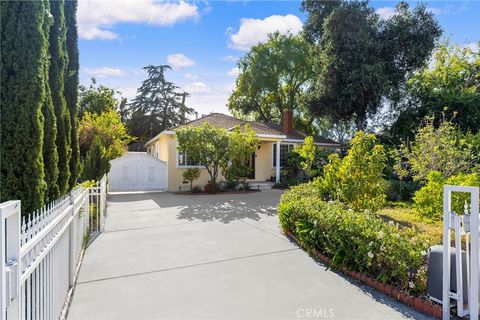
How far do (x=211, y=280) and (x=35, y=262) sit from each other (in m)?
2.80

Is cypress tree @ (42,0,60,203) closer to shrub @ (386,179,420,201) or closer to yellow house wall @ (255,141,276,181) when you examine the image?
shrub @ (386,179,420,201)

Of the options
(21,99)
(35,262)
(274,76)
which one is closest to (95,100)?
(274,76)

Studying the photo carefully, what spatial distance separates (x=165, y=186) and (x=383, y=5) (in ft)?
59.4

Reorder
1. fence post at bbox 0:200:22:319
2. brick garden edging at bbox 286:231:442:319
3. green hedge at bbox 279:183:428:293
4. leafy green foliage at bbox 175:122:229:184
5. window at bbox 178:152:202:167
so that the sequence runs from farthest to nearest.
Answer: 1. window at bbox 178:152:202:167
2. leafy green foliage at bbox 175:122:229:184
3. green hedge at bbox 279:183:428:293
4. brick garden edging at bbox 286:231:442:319
5. fence post at bbox 0:200:22:319

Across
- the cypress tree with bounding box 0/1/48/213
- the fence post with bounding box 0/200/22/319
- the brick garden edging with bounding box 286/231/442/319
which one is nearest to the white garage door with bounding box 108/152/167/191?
the cypress tree with bounding box 0/1/48/213

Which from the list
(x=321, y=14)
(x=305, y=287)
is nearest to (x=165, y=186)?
(x=305, y=287)

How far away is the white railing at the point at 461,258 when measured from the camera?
3172 millimetres

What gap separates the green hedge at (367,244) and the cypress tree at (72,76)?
486 cm

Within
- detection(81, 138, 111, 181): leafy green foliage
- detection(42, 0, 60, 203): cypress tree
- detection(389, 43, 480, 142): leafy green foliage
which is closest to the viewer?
detection(42, 0, 60, 203): cypress tree

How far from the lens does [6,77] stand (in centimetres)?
332

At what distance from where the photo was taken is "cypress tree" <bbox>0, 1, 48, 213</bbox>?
3.31 metres

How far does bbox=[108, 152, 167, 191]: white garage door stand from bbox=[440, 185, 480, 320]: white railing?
14.5m

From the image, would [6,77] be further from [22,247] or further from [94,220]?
[94,220]

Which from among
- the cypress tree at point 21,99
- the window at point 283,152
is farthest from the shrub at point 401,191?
the cypress tree at point 21,99
